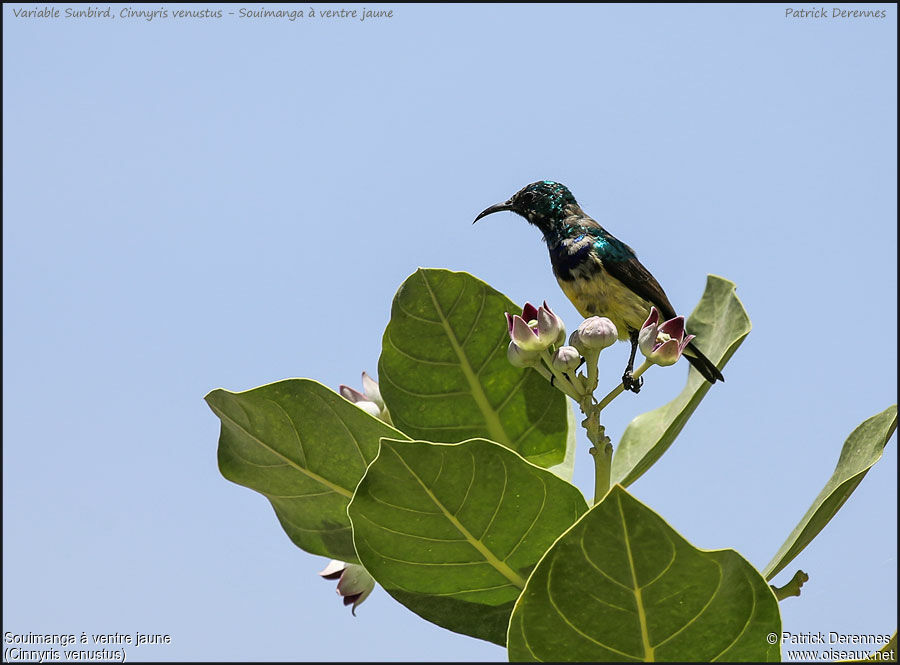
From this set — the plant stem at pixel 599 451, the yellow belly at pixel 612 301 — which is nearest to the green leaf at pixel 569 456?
the plant stem at pixel 599 451

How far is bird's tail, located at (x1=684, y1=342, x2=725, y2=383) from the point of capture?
281cm

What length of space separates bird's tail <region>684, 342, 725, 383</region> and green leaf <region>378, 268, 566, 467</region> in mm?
507

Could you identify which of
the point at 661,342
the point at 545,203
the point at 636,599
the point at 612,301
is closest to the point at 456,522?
the point at 636,599

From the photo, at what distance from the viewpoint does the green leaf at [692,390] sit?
2768 mm

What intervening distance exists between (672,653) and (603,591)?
0.22m

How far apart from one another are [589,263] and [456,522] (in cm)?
152

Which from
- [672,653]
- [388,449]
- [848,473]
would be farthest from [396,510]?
[848,473]

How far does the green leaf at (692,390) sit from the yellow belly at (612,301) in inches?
7.5

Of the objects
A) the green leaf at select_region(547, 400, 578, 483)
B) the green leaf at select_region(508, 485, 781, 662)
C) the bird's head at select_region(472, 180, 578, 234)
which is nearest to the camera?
the green leaf at select_region(508, 485, 781, 662)

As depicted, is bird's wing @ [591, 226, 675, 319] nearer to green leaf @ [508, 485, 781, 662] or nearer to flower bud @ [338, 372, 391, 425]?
flower bud @ [338, 372, 391, 425]

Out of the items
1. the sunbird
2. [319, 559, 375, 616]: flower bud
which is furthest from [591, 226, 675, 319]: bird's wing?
[319, 559, 375, 616]: flower bud

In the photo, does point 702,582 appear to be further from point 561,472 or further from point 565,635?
point 561,472

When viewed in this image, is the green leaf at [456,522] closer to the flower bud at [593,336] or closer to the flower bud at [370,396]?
the flower bud at [593,336]

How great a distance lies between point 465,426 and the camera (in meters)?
2.65
